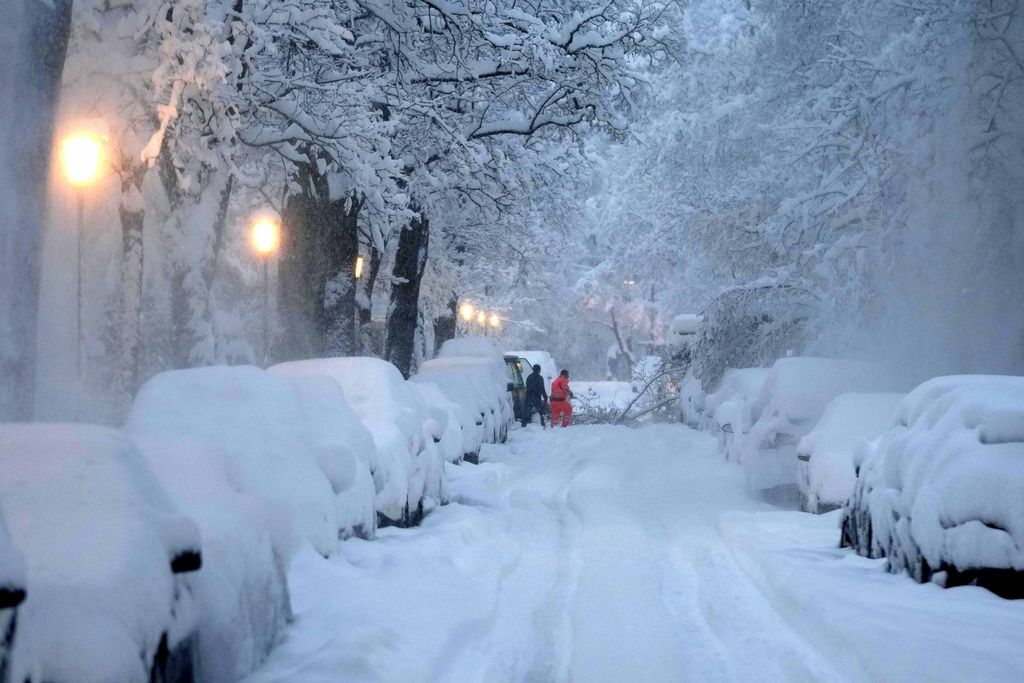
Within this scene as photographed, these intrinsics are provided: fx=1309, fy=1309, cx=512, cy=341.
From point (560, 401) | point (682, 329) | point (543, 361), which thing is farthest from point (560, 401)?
point (543, 361)

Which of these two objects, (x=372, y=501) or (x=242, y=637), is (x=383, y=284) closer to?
(x=372, y=501)

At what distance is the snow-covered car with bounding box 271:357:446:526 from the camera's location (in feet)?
38.3

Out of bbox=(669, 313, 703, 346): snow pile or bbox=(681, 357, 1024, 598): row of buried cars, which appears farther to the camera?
bbox=(669, 313, 703, 346): snow pile

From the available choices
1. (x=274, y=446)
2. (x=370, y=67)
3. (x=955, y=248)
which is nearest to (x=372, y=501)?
(x=274, y=446)

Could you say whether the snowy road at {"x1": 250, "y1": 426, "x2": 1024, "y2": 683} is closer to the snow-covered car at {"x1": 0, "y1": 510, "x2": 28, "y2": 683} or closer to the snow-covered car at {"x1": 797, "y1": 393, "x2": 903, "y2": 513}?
the snow-covered car at {"x1": 797, "y1": 393, "x2": 903, "y2": 513}

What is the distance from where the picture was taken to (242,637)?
19.7 ft

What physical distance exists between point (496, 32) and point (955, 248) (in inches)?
358

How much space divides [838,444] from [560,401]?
71.5 ft

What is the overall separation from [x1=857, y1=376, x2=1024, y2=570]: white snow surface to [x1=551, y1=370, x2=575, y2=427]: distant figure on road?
2437cm

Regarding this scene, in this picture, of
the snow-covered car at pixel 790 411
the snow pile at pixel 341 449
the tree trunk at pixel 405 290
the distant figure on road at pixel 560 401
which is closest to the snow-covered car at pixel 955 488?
the snow pile at pixel 341 449

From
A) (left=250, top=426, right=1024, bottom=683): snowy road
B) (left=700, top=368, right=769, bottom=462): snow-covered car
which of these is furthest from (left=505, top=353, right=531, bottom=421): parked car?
(left=250, top=426, right=1024, bottom=683): snowy road

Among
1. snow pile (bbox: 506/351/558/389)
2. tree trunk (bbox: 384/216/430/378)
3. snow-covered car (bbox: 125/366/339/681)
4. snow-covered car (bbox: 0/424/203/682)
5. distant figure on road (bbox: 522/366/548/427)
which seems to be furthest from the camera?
snow pile (bbox: 506/351/558/389)

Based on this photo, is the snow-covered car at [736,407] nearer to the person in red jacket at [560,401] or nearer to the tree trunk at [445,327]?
the person in red jacket at [560,401]

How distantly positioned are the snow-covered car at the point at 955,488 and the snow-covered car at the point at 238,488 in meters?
4.00
